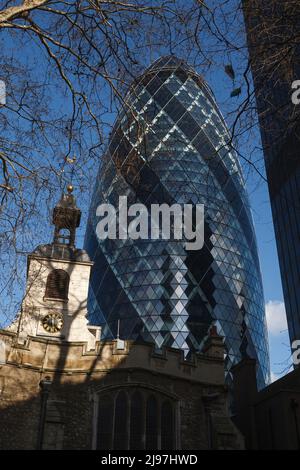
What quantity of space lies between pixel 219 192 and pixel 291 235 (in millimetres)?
7267

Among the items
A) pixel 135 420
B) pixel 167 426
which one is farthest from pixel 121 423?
pixel 167 426

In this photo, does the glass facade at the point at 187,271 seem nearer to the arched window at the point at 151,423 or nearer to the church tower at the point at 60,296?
the church tower at the point at 60,296

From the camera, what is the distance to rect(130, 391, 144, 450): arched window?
42.4 feet

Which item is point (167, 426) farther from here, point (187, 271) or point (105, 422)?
point (187, 271)

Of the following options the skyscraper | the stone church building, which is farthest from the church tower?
the skyscraper

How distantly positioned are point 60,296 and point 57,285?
1.71 ft

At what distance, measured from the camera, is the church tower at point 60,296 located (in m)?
18.0

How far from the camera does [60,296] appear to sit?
739 inches

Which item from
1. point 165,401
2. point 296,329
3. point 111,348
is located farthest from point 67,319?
point 296,329

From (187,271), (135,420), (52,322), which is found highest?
(187,271)

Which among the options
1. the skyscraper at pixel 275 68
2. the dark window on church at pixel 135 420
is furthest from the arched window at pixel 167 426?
the skyscraper at pixel 275 68

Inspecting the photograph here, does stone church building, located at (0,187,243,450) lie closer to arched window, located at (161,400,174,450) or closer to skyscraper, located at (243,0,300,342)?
arched window, located at (161,400,174,450)

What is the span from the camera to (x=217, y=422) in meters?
13.5

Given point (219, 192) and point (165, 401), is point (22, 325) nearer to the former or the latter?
point (165, 401)
